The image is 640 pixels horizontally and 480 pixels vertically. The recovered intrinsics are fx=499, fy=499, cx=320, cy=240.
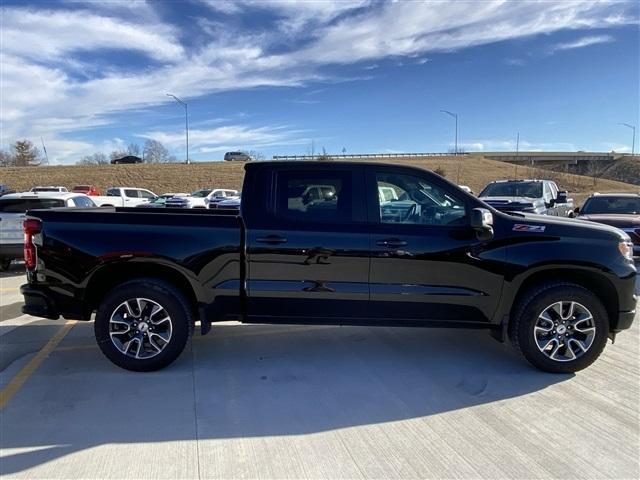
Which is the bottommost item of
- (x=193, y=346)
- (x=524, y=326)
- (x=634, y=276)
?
(x=193, y=346)

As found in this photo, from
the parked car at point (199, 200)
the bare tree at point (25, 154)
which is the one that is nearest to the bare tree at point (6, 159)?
the bare tree at point (25, 154)

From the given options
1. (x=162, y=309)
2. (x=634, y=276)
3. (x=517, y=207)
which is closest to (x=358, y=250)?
(x=162, y=309)

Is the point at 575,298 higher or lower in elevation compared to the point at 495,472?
higher

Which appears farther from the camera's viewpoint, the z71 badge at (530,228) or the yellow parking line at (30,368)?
the z71 badge at (530,228)

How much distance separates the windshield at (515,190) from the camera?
13.7m

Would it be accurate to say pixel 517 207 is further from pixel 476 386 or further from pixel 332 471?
pixel 332 471

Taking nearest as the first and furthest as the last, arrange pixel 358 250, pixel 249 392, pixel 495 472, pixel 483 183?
pixel 495 472
pixel 249 392
pixel 358 250
pixel 483 183

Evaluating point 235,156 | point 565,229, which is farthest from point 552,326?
point 235,156

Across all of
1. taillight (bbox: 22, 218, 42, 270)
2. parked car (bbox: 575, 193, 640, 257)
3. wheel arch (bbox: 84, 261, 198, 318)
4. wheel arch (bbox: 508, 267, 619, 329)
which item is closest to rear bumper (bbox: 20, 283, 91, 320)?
wheel arch (bbox: 84, 261, 198, 318)

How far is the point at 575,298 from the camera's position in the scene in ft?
14.7

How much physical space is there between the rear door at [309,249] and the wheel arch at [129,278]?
62 centimetres

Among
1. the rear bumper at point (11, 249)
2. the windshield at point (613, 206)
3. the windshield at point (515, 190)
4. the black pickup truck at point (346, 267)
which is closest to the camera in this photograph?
the black pickup truck at point (346, 267)

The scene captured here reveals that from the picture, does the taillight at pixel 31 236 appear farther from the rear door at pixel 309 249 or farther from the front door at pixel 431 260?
the front door at pixel 431 260

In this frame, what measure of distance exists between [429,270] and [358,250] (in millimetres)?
670
